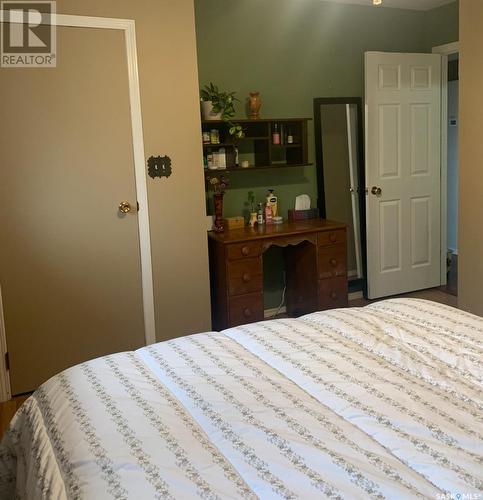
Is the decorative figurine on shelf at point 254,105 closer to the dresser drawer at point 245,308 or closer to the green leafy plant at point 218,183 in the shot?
the green leafy plant at point 218,183

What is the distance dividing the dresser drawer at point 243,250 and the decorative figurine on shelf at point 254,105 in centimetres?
99

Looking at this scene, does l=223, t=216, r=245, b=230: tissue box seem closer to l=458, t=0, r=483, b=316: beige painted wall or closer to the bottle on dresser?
the bottle on dresser

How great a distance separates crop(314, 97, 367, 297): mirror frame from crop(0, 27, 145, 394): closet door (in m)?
1.71

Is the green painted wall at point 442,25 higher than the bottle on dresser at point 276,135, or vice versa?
the green painted wall at point 442,25

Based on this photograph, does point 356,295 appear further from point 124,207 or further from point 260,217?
point 124,207

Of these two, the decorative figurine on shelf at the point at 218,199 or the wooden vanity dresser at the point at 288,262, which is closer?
the wooden vanity dresser at the point at 288,262

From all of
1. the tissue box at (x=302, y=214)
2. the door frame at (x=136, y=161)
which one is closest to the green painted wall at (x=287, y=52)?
the tissue box at (x=302, y=214)

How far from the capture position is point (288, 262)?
4.16 metres

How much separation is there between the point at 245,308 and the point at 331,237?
0.80 meters

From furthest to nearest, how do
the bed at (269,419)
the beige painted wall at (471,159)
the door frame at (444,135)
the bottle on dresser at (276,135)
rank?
the door frame at (444,135)
the bottle on dresser at (276,135)
the beige painted wall at (471,159)
the bed at (269,419)

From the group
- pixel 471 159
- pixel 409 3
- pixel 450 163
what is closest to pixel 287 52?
pixel 409 3

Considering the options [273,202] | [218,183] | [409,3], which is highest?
[409,3]

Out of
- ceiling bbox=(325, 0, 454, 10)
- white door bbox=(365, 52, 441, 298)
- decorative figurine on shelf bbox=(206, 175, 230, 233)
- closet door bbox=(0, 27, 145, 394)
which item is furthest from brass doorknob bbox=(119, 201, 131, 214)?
ceiling bbox=(325, 0, 454, 10)

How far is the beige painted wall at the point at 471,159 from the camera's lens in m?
3.39
